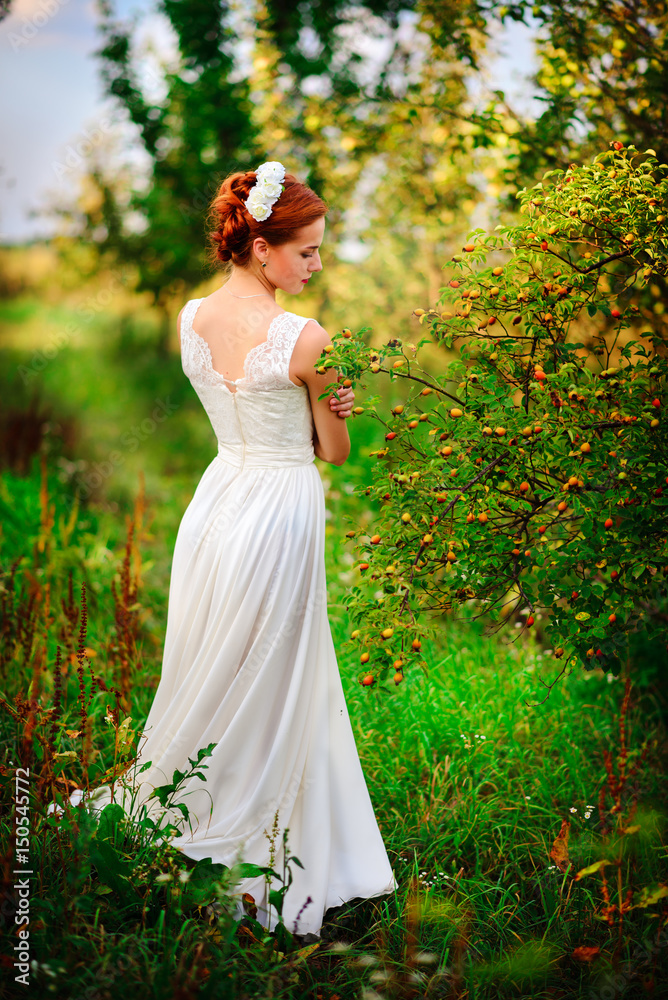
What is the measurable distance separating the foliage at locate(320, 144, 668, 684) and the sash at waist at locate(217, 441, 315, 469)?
0.32 metres

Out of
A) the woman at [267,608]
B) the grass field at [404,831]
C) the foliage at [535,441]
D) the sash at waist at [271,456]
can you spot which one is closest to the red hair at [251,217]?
the woman at [267,608]

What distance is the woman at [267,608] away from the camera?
2.33 metres

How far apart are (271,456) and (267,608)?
0.50 metres

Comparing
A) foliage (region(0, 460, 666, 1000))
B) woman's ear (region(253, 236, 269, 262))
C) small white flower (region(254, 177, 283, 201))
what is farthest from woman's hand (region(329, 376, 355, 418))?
foliage (region(0, 460, 666, 1000))

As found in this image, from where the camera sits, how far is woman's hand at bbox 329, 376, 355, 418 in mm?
2271

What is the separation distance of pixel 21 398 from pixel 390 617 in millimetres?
6556

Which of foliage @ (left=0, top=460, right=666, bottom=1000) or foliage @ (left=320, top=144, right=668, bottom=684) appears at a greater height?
foliage @ (left=320, top=144, right=668, bottom=684)

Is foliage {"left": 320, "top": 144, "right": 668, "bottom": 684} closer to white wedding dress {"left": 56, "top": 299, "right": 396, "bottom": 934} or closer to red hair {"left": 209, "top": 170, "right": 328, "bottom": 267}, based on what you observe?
white wedding dress {"left": 56, "top": 299, "right": 396, "bottom": 934}

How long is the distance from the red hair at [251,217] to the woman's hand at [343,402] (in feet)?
1.76

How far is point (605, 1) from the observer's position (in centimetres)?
326

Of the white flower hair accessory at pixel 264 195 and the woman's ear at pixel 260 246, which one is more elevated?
the white flower hair accessory at pixel 264 195

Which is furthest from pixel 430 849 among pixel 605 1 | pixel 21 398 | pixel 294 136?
pixel 21 398

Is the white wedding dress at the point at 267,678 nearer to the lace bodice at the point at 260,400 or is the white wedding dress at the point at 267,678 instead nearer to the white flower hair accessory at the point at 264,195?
the lace bodice at the point at 260,400

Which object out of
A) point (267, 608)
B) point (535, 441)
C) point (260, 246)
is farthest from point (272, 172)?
point (267, 608)
